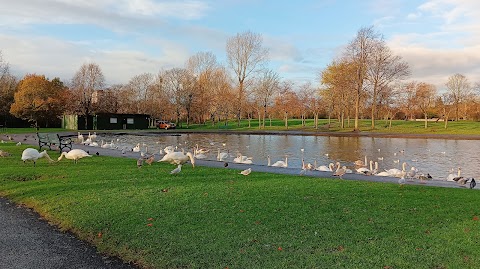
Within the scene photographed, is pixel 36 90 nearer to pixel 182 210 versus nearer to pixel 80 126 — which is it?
pixel 80 126

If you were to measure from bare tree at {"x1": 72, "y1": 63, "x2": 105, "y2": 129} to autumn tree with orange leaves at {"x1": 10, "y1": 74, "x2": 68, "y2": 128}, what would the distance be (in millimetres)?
2961

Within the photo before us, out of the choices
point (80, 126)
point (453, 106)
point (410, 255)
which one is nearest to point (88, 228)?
point (410, 255)

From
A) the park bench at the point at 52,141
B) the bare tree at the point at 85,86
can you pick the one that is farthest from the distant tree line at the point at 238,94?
the park bench at the point at 52,141

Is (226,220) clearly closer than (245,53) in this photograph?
Yes

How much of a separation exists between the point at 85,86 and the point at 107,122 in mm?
9161

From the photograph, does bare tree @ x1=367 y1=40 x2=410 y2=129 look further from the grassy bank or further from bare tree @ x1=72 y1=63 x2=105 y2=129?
bare tree @ x1=72 y1=63 x2=105 y2=129

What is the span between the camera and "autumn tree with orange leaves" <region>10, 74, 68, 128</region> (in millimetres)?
57188

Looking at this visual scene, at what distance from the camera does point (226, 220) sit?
7.38m

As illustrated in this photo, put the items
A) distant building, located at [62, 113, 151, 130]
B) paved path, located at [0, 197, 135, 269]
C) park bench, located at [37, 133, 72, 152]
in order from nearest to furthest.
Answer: paved path, located at [0, 197, 135, 269] → park bench, located at [37, 133, 72, 152] → distant building, located at [62, 113, 151, 130]

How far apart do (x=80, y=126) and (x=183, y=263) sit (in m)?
57.6

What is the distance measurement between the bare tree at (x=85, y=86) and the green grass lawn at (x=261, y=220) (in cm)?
5534

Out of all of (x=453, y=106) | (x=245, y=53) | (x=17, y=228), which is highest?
(x=245, y=53)

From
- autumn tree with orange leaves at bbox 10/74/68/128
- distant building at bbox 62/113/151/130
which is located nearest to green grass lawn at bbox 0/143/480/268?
distant building at bbox 62/113/151/130

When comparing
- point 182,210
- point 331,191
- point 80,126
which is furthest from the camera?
point 80,126
